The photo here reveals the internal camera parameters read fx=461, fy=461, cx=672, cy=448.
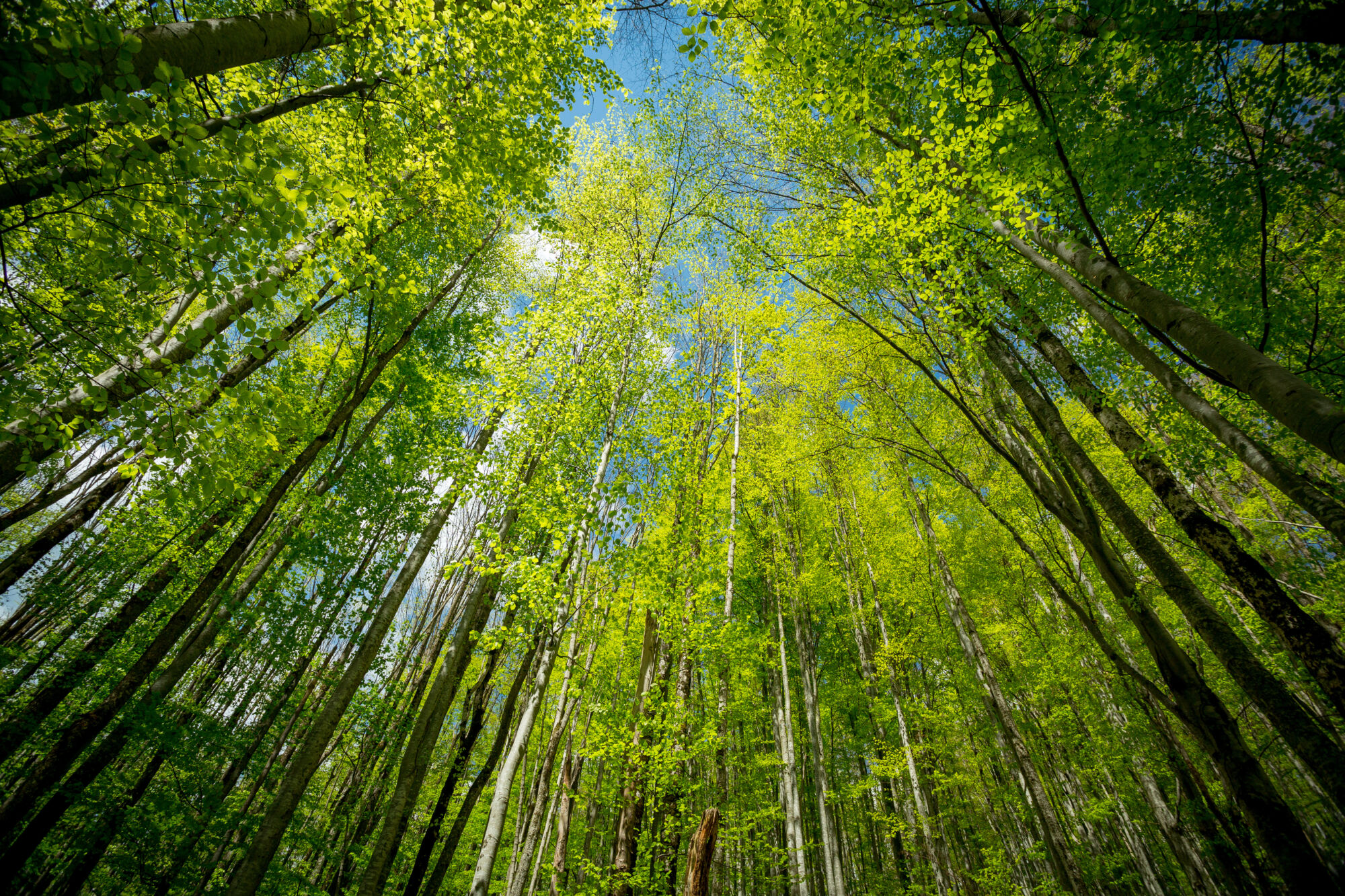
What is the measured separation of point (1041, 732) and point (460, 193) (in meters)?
15.9

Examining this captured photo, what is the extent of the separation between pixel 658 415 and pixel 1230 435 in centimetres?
593

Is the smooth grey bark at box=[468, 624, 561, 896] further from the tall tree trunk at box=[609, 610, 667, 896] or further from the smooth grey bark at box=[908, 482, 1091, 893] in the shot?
the smooth grey bark at box=[908, 482, 1091, 893]

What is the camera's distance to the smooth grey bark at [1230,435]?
224 centimetres

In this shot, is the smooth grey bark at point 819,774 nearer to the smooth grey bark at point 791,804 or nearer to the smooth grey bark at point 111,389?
the smooth grey bark at point 791,804

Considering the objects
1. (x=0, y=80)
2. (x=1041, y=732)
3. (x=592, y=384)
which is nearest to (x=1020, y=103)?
(x=592, y=384)

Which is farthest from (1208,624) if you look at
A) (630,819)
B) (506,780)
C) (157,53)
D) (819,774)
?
(819,774)

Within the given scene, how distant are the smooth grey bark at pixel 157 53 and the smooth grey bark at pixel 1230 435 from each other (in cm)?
496

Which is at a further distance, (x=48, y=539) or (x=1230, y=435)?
(x=48, y=539)

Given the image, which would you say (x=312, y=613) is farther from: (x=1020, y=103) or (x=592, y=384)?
(x=1020, y=103)

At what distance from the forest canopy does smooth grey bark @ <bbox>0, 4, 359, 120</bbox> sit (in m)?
0.03

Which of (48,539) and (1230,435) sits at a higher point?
(48,539)

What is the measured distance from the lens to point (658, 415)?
24.4 feet

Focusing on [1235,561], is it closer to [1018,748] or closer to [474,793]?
[1018,748]

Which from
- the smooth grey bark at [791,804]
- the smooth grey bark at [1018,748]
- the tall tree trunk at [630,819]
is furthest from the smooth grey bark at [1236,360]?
the smooth grey bark at [791,804]
